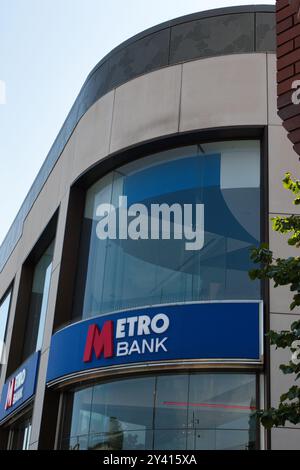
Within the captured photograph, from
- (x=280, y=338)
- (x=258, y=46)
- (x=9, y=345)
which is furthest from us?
(x=9, y=345)

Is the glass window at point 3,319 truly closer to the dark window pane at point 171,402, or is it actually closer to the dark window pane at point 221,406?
the dark window pane at point 171,402

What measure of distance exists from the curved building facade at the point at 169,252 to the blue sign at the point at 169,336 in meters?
0.03

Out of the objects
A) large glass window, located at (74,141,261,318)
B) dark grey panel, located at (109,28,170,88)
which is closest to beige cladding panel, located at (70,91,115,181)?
dark grey panel, located at (109,28,170,88)

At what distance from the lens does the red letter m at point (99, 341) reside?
12961mm

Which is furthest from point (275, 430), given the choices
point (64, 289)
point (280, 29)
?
point (280, 29)

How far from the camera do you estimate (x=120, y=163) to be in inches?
599

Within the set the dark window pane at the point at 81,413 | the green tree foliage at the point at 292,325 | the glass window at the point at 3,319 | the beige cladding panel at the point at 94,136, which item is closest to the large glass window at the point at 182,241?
the beige cladding panel at the point at 94,136

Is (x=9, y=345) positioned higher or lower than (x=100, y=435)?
higher

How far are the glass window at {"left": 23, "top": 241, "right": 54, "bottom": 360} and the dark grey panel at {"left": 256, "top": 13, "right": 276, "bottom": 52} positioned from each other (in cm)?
801

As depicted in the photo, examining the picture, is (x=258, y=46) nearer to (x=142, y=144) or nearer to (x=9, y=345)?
(x=142, y=144)

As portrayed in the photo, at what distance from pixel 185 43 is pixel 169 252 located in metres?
4.86

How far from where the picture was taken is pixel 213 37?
1460cm

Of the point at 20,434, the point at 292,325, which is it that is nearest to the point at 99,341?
the point at 20,434

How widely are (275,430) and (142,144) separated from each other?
6744 mm
